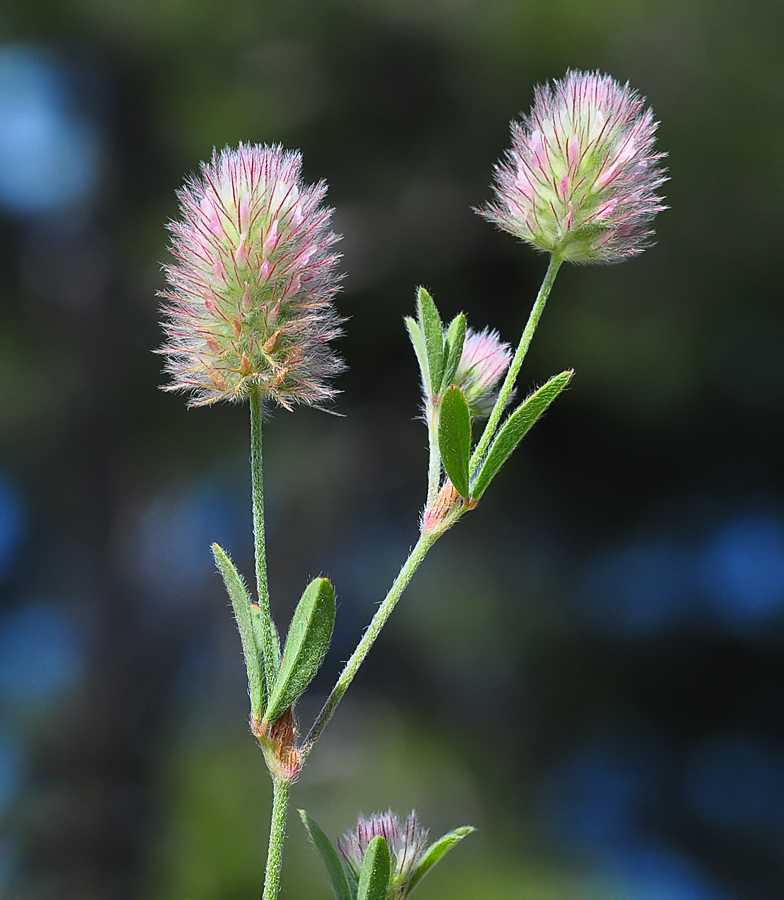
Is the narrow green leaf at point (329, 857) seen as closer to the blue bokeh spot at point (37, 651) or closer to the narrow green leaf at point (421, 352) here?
the narrow green leaf at point (421, 352)

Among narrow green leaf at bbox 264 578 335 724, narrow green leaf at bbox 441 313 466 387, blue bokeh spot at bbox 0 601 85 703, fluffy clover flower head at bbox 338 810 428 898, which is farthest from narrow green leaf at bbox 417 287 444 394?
blue bokeh spot at bbox 0 601 85 703

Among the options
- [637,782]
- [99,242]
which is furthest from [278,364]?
[637,782]

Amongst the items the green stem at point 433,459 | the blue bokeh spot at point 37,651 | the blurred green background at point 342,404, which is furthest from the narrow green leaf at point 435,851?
the blue bokeh spot at point 37,651

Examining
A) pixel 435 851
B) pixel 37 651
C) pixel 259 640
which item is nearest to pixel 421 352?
pixel 259 640

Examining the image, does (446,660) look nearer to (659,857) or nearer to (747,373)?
(659,857)

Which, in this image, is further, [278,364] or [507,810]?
[507,810]

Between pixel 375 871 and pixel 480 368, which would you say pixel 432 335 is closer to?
pixel 480 368
